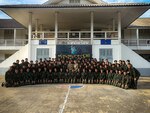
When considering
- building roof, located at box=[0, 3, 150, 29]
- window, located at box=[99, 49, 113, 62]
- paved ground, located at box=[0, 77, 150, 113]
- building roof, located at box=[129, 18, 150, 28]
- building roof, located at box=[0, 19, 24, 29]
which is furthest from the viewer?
building roof, located at box=[0, 19, 24, 29]

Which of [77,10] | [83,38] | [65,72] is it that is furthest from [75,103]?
[77,10]

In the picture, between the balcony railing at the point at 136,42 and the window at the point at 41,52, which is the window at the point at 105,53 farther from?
the balcony railing at the point at 136,42

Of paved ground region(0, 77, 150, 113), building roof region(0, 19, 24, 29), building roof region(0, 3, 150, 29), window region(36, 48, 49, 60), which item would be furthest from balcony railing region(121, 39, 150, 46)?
paved ground region(0, 77, 150, 113)

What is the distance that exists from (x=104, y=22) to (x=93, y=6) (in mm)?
6282

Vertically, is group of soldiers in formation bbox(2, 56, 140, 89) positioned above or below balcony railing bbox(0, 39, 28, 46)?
below

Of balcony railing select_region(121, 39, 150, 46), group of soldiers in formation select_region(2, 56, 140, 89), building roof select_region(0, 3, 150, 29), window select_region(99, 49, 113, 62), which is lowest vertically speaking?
group of soldiers in formation select_region(2, 56, 140, 89)

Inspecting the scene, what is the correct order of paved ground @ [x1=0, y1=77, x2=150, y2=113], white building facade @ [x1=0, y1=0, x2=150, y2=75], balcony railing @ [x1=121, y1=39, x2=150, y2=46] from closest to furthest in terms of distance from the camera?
1. paved ground @ [x1=0, y1=77, x2=150, y2=113]
2. white building facade @ [x1=0, y1=0, x2=150, y2=75]
3. balcony railing @ [x1=121, y1=39, x2=150, y2=46]

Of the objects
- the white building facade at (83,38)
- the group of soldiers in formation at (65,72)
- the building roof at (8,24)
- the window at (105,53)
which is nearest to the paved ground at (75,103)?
the group of soldiers in formation at (65,72)

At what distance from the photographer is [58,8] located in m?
20.6

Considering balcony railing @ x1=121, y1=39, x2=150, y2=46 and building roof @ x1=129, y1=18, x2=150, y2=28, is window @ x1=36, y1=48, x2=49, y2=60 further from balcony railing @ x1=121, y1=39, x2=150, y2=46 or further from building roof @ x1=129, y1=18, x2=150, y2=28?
building roof @ x1=129, y1=18, x2=150, y2=28

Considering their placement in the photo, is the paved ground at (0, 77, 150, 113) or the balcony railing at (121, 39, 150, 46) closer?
the paved ground at (0, 77, 150, 113)

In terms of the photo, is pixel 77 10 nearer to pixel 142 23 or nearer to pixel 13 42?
pixel 13 42

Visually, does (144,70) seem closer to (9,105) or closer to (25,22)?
(25,22)

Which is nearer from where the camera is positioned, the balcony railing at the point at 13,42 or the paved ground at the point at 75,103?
the paved ground at the point at 75,103
